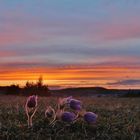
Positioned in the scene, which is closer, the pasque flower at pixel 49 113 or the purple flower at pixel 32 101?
the purple flower at pixel 32 101

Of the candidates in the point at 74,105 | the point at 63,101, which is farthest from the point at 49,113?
the point at 74,105

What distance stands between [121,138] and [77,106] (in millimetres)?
622

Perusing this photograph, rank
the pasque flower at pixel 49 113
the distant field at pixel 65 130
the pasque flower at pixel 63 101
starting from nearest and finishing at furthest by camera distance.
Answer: the distant field at pixel 65 130 < the pasque flower at pixel 63 101 < the pasque flower at pixel 49 113

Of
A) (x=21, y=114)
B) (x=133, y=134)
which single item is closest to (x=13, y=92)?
(x=21, y=114)

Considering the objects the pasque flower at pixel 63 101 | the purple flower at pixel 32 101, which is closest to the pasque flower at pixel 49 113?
the pasque flower at pixel 63 101

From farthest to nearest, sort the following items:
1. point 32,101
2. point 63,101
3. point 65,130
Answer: point 65,130 < point 63,101 < point 32,101

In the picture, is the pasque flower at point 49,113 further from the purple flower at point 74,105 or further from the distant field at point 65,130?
the purple flower at point 74,105

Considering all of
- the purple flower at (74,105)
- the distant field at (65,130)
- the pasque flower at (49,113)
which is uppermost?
the purple flower at (74,105)

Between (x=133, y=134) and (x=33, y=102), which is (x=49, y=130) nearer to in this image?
(x=33, y=102)

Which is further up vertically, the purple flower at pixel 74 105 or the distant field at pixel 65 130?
the purple flower at pixel 74 105

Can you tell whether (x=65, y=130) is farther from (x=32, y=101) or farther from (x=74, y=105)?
(x=32, y=101)

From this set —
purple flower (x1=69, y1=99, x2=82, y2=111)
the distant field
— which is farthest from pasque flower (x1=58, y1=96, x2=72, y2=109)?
the distant field

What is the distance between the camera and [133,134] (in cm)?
510

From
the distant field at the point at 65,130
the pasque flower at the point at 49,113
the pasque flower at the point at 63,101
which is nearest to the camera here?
the distant field at the point at 65,130
